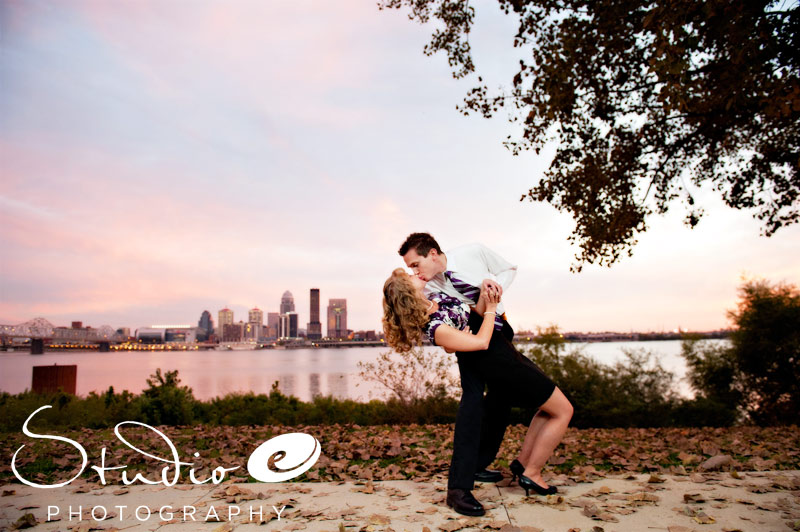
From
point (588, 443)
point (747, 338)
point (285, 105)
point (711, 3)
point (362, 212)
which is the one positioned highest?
point (285, 105)

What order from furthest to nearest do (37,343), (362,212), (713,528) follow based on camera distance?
1. (37,343)
2. (362,212)
3. (713,528)

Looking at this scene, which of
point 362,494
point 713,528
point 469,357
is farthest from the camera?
point 362,494

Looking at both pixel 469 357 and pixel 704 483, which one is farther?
pixel 704 483

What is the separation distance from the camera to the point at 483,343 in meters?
3.41

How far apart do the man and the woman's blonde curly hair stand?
0.70 ft

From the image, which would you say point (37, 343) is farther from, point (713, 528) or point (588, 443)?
point (713, 528)

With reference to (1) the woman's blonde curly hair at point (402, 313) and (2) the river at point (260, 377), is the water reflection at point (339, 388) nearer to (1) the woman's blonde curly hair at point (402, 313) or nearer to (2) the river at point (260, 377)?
(2) the river at point (260, 377)

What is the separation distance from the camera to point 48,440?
653 cm

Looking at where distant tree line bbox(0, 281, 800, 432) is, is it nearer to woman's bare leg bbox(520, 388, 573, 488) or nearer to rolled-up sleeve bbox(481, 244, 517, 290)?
woman's bare leg bbox(520, 388, 573, 488)

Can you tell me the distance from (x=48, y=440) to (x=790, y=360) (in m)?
14.1

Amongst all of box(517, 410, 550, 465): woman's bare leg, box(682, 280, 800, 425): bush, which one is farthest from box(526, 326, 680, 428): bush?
box(517, 410, 550, 465): woman's bare leg

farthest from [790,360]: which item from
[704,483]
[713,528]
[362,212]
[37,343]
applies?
[37,343]

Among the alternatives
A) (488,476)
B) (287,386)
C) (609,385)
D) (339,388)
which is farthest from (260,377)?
(488,476)

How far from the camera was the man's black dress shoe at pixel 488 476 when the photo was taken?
4.09 metres
